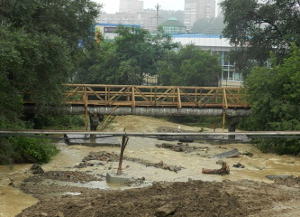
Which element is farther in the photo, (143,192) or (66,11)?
(66,11)

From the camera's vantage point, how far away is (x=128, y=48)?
42.3 m

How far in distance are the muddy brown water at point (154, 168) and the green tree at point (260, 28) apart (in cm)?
1079

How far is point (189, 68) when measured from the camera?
1517 inches

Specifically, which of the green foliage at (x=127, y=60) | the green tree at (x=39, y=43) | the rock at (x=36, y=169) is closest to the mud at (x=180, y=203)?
the rock at (x=36, y=169)

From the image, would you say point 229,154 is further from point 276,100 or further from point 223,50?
point 223,50

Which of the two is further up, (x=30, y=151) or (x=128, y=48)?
(x=128, y=48)

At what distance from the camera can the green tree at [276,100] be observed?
78.3 ft

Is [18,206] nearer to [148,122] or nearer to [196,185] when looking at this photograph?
[196,185]

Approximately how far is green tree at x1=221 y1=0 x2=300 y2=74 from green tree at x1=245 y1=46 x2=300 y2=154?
7296 millimetres

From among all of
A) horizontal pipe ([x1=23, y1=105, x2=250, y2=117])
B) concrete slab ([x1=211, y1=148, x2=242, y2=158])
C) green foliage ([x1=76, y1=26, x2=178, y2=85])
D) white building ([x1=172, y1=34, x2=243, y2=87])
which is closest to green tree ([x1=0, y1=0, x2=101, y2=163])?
horizontal pipe ([x1=23, y1=105, x2=250, y2=117])

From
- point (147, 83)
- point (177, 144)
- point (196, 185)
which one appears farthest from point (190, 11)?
point (196, 185)

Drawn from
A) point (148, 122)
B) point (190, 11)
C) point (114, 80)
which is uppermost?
point (190, 11)

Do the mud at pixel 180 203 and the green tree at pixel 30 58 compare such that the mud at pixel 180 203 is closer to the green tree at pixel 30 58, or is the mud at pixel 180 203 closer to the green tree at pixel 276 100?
the green tree at pixel 30 58

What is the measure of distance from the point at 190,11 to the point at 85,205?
183044mm
